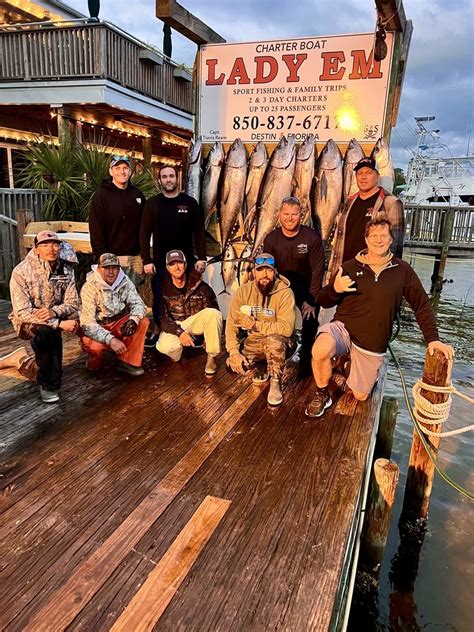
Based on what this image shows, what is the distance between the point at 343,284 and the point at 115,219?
2338mm

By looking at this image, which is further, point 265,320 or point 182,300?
point 182,300

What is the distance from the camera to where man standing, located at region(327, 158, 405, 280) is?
12.9 feet

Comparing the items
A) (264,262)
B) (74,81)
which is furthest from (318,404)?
(74,81)

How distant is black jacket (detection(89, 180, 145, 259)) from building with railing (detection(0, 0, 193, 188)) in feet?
23.0

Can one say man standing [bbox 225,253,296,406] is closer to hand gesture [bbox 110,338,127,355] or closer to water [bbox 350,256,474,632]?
hand gesture [bbox 110,338,127,355]

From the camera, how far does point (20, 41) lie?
11430 mm

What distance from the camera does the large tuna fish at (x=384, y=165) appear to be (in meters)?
4.49

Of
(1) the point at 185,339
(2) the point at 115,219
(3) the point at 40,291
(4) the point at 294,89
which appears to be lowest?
(1) the point at 185,339

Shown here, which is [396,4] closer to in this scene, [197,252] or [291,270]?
[291,270]

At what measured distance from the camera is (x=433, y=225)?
1437 cm

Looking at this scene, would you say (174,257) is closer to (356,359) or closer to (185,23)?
(356,359)

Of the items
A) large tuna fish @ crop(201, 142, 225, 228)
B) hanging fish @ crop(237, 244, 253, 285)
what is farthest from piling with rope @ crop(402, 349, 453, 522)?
large tuna fish @ crop(201, 142, 225, 228)

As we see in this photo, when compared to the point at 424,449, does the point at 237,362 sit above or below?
above

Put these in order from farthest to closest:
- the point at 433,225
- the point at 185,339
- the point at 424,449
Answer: the point at 433,225
the point at 185,339
the point at 424,449
